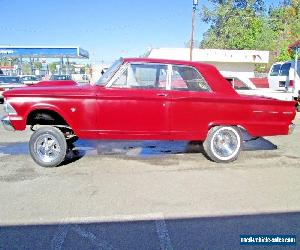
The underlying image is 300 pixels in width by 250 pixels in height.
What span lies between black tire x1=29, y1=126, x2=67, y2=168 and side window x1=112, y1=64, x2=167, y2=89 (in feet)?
4.43

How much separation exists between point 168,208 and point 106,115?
2309mm

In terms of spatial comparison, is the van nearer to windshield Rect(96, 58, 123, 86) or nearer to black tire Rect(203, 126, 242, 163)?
black tire Rect(203, 126, 242, 163)

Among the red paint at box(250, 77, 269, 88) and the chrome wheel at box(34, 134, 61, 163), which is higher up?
the red paint at box(250, 77, 269, 88)

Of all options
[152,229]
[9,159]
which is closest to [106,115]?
[9,159]

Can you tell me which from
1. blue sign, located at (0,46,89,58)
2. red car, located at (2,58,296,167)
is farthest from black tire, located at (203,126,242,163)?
blue sign, located at (0,46,89,58)

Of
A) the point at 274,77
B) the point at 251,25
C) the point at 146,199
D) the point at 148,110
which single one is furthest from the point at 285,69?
the point at 251,25

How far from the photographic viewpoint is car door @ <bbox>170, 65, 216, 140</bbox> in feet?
19.4

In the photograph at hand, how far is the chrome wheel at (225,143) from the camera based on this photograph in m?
6.13

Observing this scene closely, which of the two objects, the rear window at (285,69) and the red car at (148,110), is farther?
the rear window at (285,69)

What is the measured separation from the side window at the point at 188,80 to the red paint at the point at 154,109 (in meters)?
0.10

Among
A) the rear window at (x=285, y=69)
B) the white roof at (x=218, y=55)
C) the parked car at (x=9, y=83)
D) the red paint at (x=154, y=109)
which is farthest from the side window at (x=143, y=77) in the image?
the white roof at (x=218, y=55)

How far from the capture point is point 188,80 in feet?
19.9

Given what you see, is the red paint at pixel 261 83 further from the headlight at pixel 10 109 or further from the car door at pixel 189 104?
the headlight at pixel 10 109

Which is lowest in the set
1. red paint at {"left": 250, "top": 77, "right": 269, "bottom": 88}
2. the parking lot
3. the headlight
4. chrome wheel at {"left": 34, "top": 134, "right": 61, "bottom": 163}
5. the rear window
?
the parking lot
